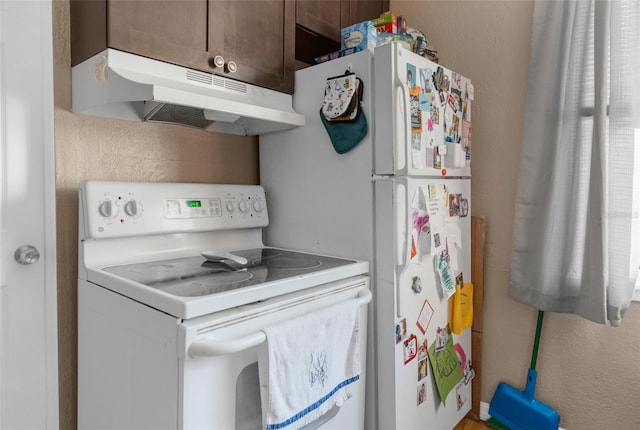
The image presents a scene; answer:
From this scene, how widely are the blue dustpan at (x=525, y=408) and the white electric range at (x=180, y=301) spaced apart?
81cm

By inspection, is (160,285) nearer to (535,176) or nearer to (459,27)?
(535,176)

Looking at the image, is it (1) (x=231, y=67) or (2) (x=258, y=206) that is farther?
(2) (x=258, y=206)

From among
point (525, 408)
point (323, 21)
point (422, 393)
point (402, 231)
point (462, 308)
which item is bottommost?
point (525, 408)

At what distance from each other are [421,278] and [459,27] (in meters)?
1.28

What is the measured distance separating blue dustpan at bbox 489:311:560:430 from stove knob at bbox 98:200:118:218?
1.67 m

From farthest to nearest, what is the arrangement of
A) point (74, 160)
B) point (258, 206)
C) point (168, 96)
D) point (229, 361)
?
point (258, 206) → point (74, 160) → point (168, 96) → point (229, 361)

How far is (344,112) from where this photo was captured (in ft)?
4.58

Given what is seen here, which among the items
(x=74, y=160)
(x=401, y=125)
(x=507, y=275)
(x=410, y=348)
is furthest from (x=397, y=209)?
(x=74, y=160)

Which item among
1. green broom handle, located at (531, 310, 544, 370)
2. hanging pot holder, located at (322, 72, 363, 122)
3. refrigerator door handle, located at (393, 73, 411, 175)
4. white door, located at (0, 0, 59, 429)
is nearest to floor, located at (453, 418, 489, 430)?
green broom handle, located at (531, 310, 544, 370)

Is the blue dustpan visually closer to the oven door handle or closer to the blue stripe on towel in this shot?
the blue stripe on towel

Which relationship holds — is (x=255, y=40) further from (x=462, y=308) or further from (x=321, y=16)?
(x=462, y=308)

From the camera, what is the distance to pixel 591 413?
1669 millimetres

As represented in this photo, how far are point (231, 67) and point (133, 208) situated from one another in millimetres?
567

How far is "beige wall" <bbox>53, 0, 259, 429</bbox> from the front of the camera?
130 cm
